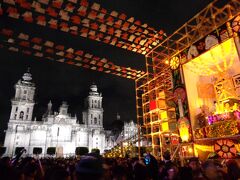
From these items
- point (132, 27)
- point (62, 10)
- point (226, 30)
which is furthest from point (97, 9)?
point (226, 30)

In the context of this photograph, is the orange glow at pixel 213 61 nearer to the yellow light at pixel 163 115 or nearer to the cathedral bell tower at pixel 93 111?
the yellow light at pixel 163 115

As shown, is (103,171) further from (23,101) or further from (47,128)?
(23,101)

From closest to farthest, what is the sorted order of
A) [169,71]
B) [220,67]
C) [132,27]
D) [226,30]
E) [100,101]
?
[226,30], [132,27], [220,67], [169,71], [100,101]

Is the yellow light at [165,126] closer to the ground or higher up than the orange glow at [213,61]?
closer to the ground

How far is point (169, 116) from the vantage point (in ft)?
52.1

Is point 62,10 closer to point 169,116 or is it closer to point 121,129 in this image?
point 169,116

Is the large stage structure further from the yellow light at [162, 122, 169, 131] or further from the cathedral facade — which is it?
the cathedral facade

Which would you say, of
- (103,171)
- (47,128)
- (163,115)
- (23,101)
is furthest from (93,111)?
(103,171)

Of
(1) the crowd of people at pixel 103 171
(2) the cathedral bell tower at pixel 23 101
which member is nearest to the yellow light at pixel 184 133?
(1) the crowd of people at pixel 103 171

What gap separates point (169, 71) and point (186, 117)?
4428 millimetres

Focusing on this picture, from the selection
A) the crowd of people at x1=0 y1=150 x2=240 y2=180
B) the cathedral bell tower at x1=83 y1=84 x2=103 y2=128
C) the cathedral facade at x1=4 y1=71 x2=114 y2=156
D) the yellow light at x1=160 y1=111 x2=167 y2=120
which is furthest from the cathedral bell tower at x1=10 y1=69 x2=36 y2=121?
the crowd of people at x1=0 y1=150 x2=240 y2=180

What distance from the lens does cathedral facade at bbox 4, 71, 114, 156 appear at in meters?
53.3

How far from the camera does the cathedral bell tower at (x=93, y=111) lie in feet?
225

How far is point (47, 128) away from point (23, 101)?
11.0 meters
